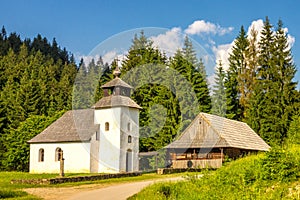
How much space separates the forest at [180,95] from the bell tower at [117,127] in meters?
0.99

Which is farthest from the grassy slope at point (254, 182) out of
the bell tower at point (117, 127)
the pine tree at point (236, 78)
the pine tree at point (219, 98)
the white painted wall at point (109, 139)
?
the pine tree at point (236, 78)

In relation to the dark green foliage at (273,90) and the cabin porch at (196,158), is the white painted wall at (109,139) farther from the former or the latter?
the dark green foliage at (273,90)

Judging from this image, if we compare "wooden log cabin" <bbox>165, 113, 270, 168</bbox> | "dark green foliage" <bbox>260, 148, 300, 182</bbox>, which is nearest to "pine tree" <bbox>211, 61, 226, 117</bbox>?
"wooden log cabin" <bbox>165, 113, 270, 168</bbox>

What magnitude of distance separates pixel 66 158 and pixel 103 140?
3577 mm

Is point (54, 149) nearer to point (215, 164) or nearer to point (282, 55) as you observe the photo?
point (215, 164)

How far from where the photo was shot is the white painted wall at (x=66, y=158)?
1476 inches

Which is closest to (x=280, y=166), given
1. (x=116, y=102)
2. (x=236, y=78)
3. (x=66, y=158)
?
(x=116, y=102)

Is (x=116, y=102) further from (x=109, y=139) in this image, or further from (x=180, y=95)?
(x=180, y=95)

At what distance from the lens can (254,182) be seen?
13.2 m

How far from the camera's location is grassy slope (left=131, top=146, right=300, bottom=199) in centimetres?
1241

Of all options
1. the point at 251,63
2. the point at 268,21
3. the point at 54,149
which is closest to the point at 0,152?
the point at 54,149

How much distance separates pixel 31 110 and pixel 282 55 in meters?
34.3

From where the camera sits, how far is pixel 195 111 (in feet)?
123

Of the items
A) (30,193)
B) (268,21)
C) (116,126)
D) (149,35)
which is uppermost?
(268,21)
